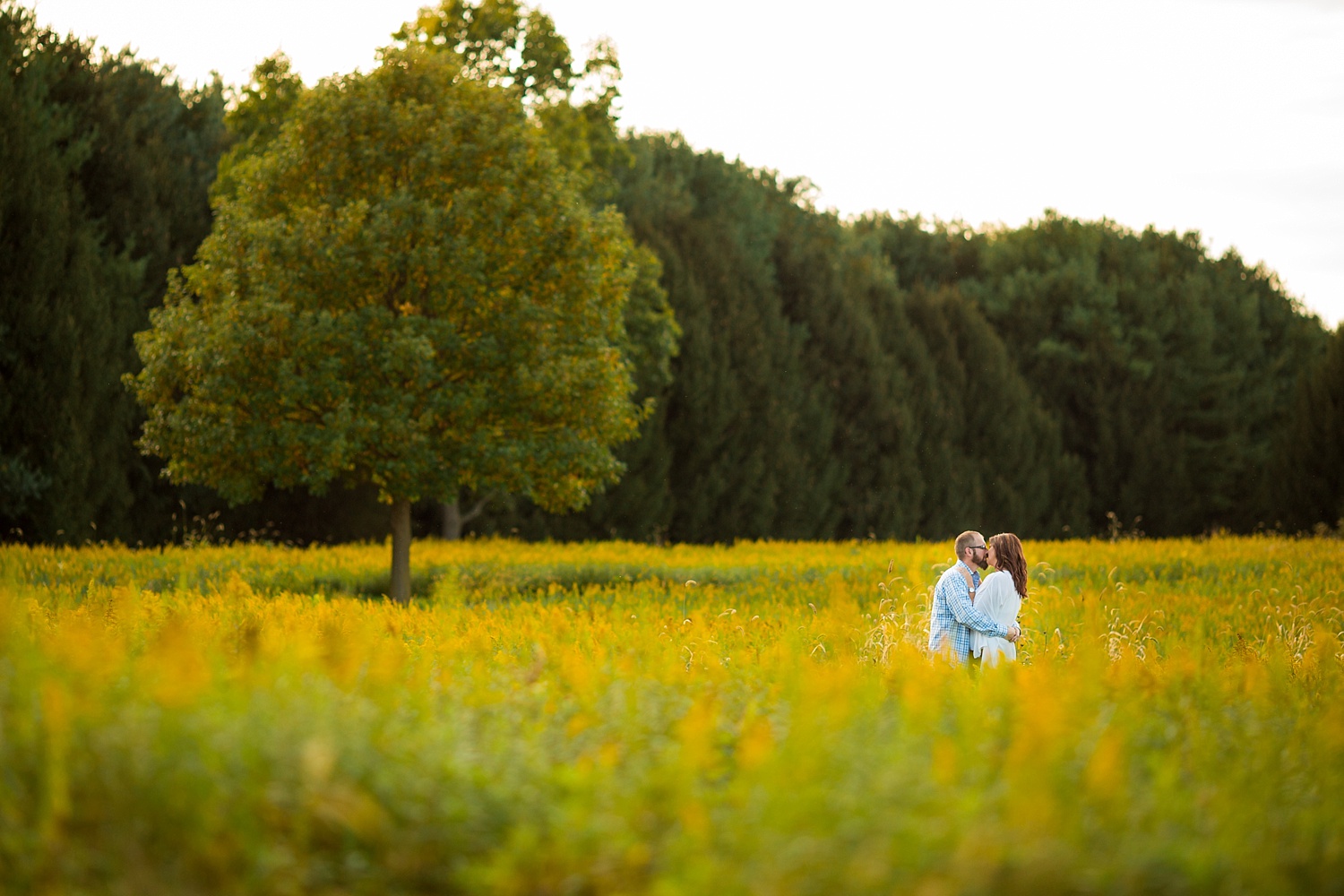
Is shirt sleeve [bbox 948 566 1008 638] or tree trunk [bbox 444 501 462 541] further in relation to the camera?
tree trunk [bbox 444 501 462 541]

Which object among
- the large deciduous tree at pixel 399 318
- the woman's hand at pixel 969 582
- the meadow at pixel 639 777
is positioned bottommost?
the meadow at pixel 639 777

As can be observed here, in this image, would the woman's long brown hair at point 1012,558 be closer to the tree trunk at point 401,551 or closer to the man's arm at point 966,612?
the man's arm at point 966,612

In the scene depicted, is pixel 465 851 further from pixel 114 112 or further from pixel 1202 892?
pixel 114 112

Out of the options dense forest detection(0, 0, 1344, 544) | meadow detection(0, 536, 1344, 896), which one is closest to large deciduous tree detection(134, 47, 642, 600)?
dense forest detection(0, 0, 1344, 544)

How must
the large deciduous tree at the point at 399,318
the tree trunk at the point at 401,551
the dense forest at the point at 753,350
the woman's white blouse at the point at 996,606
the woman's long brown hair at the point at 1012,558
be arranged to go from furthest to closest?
→ 1. the dense forest at the point at 753,350
2. the tree trunk at the point at 401,551
3. the large deciduous tree at the point at 399,318
4. the woman's long brown hair at the point at 1012,558
5. the woman's white blouse at the point at 996,606

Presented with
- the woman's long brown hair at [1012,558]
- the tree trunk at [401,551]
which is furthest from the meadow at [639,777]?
the tree trunk at [401,551]

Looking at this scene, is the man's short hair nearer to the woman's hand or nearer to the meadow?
the woman's hand

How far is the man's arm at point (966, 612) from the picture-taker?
24.2 feet

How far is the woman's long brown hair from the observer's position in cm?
752

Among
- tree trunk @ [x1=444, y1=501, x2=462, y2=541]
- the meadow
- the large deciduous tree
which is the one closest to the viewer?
the meadow

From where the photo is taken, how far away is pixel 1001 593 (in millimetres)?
7395

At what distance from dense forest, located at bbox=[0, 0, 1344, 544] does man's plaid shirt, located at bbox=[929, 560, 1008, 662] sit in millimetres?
9151

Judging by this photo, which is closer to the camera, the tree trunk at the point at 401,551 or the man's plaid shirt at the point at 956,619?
the man's plaid shirt at the point at 956,619

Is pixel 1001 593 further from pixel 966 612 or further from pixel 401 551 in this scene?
pixel 401 551
